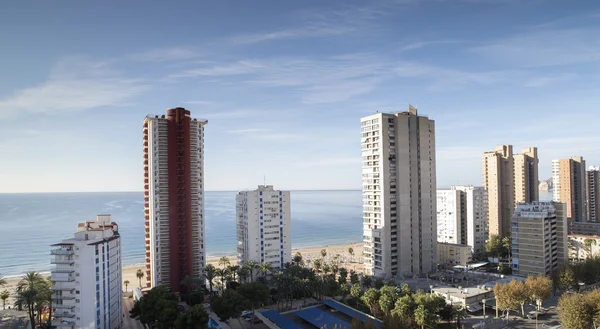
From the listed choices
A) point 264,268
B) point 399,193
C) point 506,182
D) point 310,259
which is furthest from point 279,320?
point 506,182

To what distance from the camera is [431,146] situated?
265 ft

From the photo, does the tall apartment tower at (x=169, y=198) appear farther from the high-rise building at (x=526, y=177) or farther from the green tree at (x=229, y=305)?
the high-rise building at (x=526, y=177)

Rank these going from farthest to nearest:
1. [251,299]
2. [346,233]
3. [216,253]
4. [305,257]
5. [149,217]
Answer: [346,233] → [216,253] → [305,257] → [149,217] → [251,299]

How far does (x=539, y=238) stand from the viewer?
2704 inches

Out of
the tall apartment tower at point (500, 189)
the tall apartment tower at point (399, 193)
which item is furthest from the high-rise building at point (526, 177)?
the tall apartment tower at point (399, 193)

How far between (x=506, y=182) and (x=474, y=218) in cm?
2020

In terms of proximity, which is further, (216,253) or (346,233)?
(346,233)

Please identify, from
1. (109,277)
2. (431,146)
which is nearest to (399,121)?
(431,146)

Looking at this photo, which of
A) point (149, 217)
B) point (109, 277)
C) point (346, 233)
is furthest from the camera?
point (346, 233)

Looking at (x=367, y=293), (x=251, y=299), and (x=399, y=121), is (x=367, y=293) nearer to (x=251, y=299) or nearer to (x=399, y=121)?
(x=251, y=299)

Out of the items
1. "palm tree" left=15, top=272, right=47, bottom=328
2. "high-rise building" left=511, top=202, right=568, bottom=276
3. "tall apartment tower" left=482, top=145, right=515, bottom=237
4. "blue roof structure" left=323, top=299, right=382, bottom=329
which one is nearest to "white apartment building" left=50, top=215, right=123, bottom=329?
"palm tree" left=15, top=272, right=47, bottom=328

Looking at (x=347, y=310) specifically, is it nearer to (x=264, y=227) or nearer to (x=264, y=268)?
(x=264, y=268)

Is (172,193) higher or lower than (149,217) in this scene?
Result: higher

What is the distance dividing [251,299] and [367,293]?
16.3 metres
